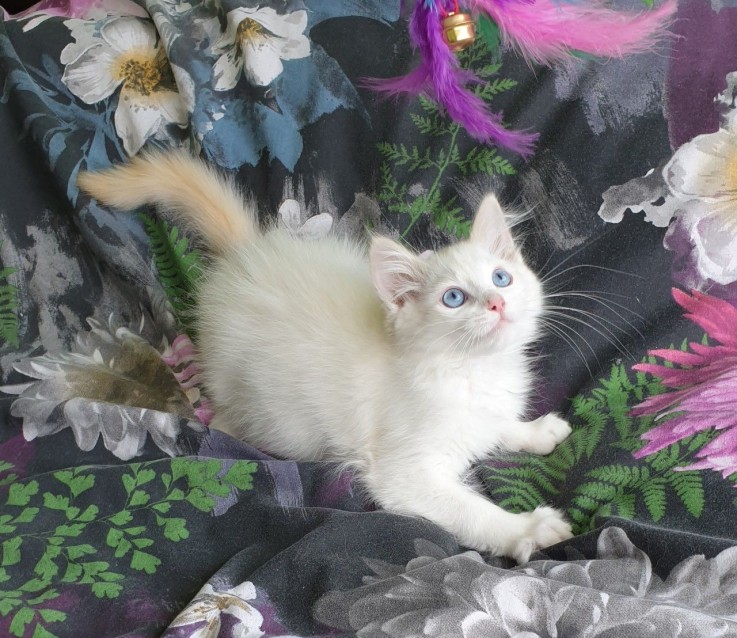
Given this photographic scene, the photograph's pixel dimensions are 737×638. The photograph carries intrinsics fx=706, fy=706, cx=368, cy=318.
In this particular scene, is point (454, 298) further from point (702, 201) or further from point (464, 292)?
point (702, 201)

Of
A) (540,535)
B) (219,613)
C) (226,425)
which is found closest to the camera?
(219,613)

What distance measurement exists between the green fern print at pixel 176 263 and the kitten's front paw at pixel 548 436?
0.81 meters

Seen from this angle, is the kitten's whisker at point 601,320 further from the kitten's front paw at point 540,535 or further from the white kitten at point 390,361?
the kitten's front paw at point 540,535

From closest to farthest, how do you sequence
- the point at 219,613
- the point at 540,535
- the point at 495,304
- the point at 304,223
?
the point at 219,613 < the point at 540,535 < the point at 495,304 < the point at 304,223

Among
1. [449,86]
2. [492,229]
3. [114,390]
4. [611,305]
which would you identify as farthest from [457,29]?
[114,390]

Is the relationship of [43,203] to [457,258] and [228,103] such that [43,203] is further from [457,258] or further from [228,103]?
[457,258]

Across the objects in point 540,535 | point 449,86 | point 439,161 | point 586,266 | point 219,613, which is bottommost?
point 540,535

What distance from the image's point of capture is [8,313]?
1558 millimetres

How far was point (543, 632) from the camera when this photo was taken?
83cm

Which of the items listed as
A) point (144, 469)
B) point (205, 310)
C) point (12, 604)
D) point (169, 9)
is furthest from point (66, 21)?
point (12, 604)

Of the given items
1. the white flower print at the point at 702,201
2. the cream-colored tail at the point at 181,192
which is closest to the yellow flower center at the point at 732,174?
the white flower print at the point at 702,201

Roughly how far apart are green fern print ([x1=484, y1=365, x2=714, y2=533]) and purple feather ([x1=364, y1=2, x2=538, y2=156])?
0.51 metres

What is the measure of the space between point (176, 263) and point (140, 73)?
1.49 ft

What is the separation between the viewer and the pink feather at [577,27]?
4.49 feet
